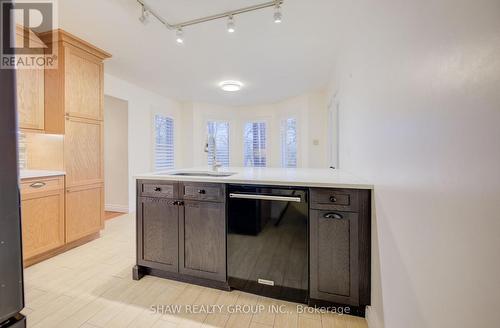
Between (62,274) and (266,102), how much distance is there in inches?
191

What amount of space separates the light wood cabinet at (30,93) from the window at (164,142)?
2.24 metres

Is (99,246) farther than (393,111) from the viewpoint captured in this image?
Yes

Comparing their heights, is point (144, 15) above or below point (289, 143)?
above

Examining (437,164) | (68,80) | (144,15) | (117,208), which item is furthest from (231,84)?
(437,164)

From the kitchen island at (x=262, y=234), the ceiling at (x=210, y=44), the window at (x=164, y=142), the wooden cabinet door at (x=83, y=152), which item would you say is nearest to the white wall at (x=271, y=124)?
the window at (x=164, y=142)

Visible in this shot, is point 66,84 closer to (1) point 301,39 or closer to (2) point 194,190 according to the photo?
(2) point 194,190

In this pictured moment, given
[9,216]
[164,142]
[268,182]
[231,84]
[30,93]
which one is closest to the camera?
[9,216]

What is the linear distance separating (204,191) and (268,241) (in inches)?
25.2

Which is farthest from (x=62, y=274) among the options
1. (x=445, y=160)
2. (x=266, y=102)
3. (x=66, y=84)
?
(x=266, y=102)

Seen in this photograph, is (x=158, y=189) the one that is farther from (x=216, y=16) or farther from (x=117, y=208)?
(x=117, y=208)

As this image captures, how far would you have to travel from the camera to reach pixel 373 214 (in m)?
1.45

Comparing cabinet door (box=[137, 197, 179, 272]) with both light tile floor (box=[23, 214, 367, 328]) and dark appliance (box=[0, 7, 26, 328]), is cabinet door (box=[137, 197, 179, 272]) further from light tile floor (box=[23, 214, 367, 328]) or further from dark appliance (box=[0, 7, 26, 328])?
dark appliance (box=[0, 7, 26, 328])

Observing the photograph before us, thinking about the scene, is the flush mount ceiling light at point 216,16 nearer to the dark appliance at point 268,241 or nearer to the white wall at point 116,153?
the dark appliance at point 268,241

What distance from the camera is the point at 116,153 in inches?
170
